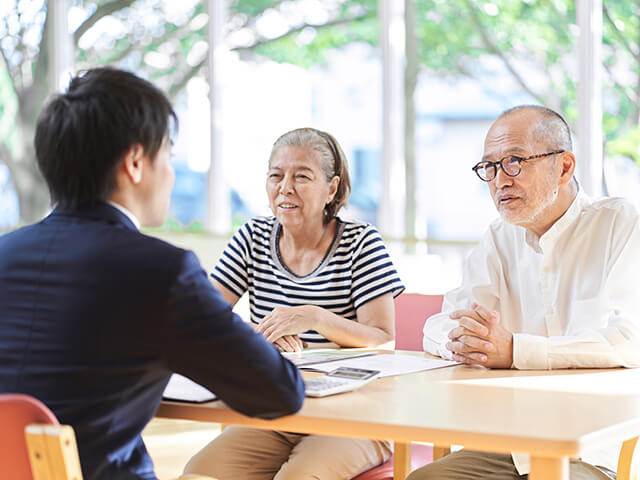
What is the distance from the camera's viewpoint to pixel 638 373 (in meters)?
1.70

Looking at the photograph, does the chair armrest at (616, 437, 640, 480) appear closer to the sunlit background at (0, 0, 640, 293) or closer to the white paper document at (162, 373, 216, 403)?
the white paper document at (162, 373, 216, 403)

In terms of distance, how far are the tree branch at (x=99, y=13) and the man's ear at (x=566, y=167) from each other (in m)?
4.35

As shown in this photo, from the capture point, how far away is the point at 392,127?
15.6ft

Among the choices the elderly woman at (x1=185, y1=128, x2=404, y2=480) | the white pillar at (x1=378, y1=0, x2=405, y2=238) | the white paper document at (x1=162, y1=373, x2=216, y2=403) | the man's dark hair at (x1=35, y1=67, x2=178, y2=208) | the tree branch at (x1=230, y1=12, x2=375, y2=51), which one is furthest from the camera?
the tree branch at (x1=230, y1=12, x2=375, y2=51)

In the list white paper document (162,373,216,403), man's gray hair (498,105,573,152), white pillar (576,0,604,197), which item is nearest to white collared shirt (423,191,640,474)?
man's gray hair (498,105,573,152)

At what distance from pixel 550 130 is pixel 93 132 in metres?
1.27

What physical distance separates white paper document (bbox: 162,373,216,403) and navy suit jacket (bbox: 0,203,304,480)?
7.0 inches

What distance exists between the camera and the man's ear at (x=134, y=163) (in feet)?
4.27

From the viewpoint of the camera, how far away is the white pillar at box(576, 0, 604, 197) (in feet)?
13.5

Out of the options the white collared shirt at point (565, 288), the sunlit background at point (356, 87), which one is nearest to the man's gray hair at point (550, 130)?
the white collared shirt at point (565, 288)

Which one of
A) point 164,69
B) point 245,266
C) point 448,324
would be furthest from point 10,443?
point 164,69

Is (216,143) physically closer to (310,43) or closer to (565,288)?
(310,43)

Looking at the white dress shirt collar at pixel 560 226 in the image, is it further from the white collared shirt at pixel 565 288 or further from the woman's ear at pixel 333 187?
the woman's ear at pixel 333 187

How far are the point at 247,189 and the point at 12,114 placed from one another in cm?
205
